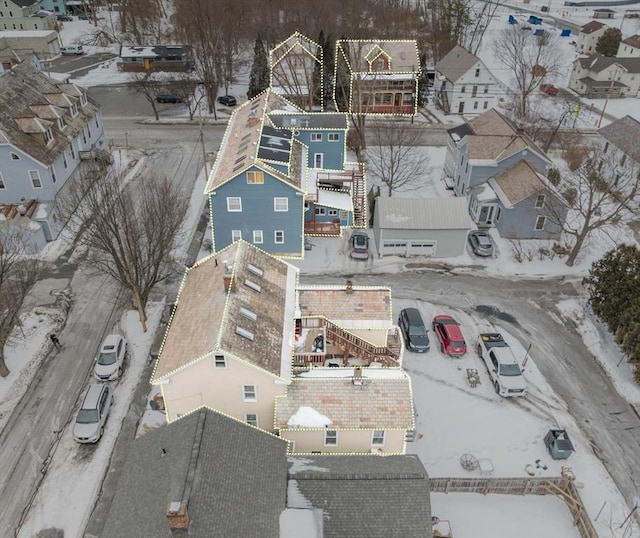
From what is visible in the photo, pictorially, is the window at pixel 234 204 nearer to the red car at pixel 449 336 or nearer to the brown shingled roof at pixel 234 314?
the brown shingled roof at pixel 234 314

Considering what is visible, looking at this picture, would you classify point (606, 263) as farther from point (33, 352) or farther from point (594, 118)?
point (594, 118)

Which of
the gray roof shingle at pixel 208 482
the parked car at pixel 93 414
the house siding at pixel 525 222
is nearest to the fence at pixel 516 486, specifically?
the gray roof shingle at pixel 208 482

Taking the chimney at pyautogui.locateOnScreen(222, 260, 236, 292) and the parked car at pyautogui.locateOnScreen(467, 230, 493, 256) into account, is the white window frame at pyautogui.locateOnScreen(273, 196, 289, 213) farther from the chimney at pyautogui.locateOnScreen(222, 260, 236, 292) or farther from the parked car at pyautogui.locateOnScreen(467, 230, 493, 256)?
the parked car at pyautogui.locateOnScreen(467, 230, 493, 256)

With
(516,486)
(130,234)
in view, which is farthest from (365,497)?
(130,234)

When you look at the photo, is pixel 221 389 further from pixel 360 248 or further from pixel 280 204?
pixel 360 248

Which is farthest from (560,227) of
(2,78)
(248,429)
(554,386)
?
(2,78)

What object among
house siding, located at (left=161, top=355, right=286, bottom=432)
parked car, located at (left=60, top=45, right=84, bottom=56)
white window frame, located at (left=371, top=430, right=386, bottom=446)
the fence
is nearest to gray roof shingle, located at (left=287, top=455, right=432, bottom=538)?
white window frame, located at (left=371, top=430, right=386, bottom=446)
